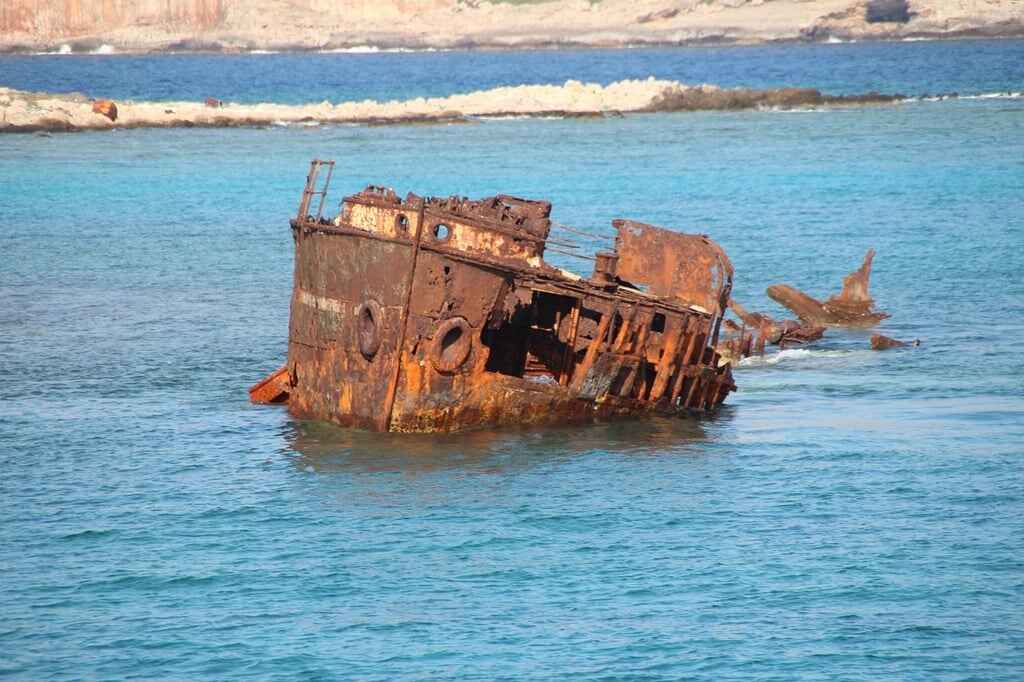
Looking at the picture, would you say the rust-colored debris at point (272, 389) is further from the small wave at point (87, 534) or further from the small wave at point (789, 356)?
the small wave at point (789, 356)

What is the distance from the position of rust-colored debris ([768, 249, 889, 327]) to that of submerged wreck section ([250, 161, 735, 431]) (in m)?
8.69

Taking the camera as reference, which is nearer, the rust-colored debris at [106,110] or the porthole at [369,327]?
the porthole at [369,327]

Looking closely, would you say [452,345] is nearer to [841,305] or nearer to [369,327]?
[369,327]

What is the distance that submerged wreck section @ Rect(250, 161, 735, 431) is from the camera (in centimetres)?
2327

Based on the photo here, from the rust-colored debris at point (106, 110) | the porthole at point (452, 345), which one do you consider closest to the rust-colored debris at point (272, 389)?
the porthole at point (452, 345)

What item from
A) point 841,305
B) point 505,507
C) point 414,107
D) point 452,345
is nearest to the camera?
point 505,507

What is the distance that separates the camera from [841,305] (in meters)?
35.8

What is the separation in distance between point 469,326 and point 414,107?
2956 inches

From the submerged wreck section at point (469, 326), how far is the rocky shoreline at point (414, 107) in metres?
64.9

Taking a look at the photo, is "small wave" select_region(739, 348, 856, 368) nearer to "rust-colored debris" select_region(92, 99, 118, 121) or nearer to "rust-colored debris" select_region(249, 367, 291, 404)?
"rust-colored debris" select_region(249, 367, 291, 404)

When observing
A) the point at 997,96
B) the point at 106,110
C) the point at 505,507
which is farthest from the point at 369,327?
the point at 997,96

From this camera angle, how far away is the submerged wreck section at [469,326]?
76.3 feet

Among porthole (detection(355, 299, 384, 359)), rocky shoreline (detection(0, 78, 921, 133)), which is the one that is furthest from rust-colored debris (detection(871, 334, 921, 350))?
rocky shoreline (detection(0, 78, 921, 133))

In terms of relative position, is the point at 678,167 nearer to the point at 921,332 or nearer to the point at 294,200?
the point at 294,200
